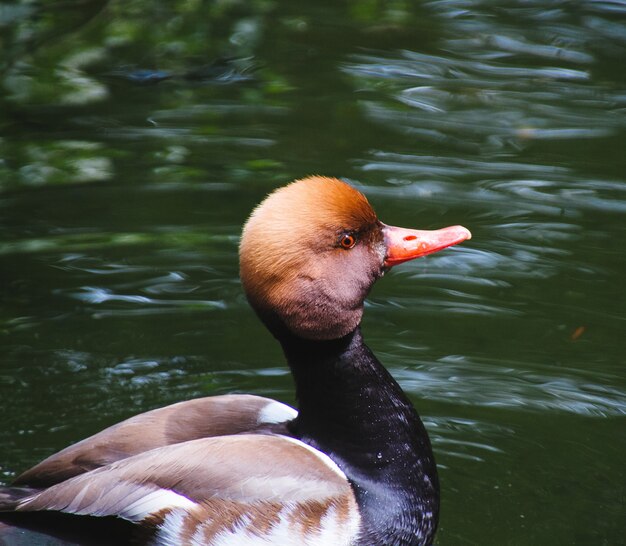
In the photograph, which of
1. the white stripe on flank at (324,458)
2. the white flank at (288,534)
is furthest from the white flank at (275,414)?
the white flank at (288,534)

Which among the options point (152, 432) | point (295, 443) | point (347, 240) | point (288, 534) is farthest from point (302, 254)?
point (288, 534)

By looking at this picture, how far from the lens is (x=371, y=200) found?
23.4 feet

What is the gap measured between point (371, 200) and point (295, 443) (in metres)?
2.86

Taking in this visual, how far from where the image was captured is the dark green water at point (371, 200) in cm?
546

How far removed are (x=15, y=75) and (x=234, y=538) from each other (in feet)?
18.3

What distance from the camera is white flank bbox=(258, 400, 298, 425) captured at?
15.4ft

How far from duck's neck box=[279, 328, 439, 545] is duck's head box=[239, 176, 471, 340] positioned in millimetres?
130

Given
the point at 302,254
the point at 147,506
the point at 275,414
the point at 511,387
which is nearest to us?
the point at 147,506

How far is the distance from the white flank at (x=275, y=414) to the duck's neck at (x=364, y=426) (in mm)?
68

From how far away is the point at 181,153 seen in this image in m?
7.85

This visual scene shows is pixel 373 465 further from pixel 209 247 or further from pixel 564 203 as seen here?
pixel 564 203

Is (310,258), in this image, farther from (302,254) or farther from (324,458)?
(324,458)

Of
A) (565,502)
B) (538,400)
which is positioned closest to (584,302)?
(538,400)

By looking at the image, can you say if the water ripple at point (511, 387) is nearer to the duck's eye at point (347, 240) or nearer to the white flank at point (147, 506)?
the duck's eye at point (347, 240)
